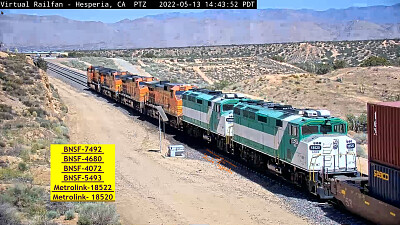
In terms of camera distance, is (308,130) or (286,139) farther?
(286,139)

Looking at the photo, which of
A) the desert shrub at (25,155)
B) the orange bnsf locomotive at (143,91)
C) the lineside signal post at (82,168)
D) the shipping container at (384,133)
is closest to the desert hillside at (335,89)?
the orange bnsf locomotive at (143,91)

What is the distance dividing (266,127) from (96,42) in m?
156

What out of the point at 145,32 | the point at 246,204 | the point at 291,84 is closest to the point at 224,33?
the point at 145,32

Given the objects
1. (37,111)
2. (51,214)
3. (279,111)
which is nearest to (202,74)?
(37,111)

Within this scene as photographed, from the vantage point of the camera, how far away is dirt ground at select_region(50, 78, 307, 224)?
1773cm

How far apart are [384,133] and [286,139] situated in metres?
6.44

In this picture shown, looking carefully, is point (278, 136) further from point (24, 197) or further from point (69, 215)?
point (24, 197)

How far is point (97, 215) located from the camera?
53.0ft

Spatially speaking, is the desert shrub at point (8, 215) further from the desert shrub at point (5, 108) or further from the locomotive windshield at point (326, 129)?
the desert shrub at point (5, 108)

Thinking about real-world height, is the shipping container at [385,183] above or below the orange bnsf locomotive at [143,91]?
below

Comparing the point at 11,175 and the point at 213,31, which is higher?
the point at 213,31

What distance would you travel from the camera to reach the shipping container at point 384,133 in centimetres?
1499

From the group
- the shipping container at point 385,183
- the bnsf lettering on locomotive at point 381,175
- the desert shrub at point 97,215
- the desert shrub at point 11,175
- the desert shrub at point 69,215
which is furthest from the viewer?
the desert shrub at point 11,175

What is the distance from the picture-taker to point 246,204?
63.7 feet
